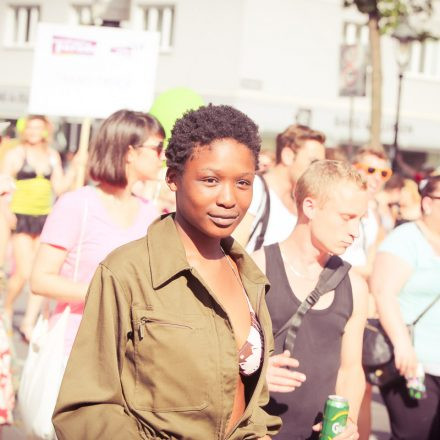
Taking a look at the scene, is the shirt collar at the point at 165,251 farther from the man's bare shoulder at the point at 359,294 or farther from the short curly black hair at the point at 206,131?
the man's bare shoulder at the point at 359,294

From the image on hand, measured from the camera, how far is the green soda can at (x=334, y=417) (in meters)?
3.47

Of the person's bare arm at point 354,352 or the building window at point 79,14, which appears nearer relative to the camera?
the person's bare arm at point 354,352

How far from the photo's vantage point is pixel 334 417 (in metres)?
3.47

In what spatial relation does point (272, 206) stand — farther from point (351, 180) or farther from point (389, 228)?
point (389, 228)

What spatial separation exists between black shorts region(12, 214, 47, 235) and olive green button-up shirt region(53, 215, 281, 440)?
7743 mm

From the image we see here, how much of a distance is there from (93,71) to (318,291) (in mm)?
3954

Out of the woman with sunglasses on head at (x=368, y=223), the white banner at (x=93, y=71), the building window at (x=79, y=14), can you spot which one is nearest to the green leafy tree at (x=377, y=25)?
the woman with sunglasses on head at (x=368, y=223)

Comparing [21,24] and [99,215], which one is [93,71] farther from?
[21,24]

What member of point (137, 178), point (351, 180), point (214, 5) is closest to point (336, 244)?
point (351, 180)

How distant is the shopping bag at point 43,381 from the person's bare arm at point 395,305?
1646mm

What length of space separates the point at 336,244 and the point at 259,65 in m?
27.1

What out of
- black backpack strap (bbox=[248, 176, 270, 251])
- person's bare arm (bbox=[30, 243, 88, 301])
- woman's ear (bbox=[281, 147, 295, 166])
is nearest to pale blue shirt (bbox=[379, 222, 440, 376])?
black backpack strap (bbox=[248, 176, 270, 251])

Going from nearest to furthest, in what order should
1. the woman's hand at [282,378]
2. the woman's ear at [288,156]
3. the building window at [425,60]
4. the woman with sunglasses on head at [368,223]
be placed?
the woman's hand at [282,378] → the woman's ear at [288,156] → the woman with sunglasses on head at [368,223] → the building window at [425,60]

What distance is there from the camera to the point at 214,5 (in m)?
29.8
